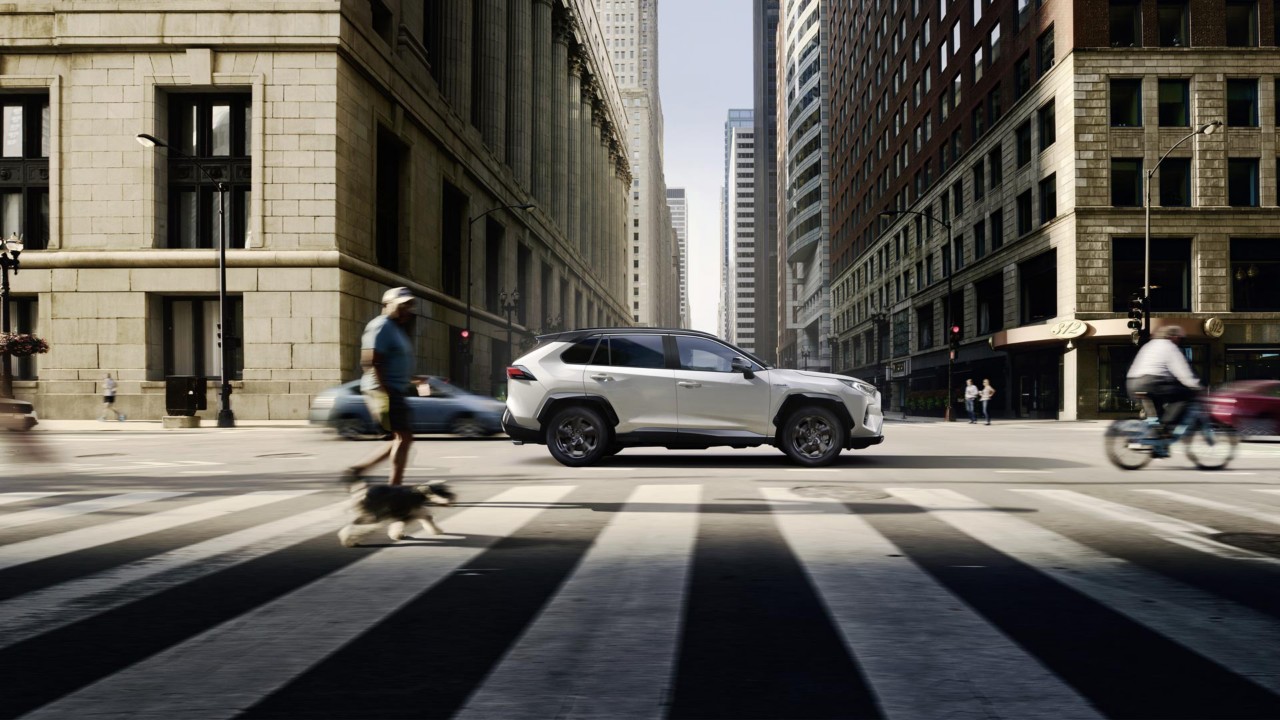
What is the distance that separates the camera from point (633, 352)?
12211mm

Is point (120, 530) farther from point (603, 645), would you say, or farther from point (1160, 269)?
point (1160, 269)

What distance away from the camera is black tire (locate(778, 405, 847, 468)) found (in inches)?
476

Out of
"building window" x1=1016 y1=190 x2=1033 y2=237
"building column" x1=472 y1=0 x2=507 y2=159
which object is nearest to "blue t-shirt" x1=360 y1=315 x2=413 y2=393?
"building window" x1=1016 y1=190 x2=1033 y2=237

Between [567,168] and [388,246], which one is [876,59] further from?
[388,246]

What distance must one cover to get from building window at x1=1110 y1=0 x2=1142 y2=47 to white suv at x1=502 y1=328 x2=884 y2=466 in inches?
1193

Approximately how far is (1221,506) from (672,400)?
619 centimetres

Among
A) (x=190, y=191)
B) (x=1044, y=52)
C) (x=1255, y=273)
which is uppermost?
(x=1044, y=52)

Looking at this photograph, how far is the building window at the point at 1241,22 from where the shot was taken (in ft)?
113

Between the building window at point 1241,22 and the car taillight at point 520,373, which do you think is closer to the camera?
the car taillight at point 520,373

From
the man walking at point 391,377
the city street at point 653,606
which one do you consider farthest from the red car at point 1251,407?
the man walking at point 391,377

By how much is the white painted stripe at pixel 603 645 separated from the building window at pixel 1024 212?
3800 centimetres

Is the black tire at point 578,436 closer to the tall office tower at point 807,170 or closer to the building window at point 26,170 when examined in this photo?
the building window at point 26,170

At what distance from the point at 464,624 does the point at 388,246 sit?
33.0 metres

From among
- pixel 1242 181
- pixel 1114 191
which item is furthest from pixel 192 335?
pixel 1242 181
